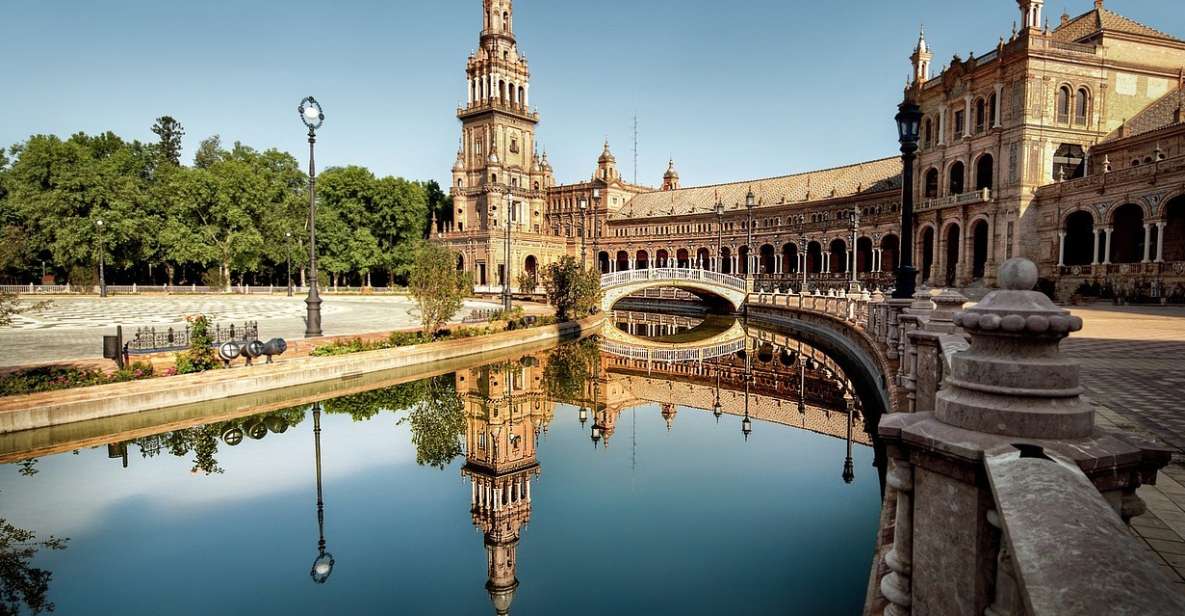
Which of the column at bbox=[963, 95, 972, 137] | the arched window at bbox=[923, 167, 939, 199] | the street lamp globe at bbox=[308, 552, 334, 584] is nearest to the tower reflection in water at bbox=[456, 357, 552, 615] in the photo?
the street lamp globe at bbox=[308, 552, 334, 584]

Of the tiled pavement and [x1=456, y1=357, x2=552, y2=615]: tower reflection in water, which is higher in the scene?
the tiled pavement

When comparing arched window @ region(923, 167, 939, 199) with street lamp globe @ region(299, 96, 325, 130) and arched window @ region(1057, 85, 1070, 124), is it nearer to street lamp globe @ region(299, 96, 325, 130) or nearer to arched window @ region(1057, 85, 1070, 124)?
arched window @ region(1057, 85, 1070, 124)

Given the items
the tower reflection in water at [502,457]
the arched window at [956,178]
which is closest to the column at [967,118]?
the arched window at [956,178]

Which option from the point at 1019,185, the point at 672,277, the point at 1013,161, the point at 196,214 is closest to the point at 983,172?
the point at 1013,161

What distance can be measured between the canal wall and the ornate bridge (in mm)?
20920

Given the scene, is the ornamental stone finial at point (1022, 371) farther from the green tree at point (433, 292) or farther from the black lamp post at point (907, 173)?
the green tree at point (433, 292)

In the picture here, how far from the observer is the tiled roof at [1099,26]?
3744cm

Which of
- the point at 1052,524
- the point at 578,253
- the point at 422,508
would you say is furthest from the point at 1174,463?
the point at 578,253

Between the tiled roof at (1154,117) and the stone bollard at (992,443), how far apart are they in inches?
1664

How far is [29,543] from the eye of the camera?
7.82 meters

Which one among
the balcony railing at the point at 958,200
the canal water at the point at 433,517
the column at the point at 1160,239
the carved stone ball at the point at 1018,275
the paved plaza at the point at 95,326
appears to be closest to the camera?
the carved stone ball at the point at 1018,275

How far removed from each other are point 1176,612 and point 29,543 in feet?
36.1

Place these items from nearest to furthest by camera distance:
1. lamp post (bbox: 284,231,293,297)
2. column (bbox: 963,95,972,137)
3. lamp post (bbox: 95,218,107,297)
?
column (bbox: 963,95,972,137) → lamp post (bbox: 95,218,107,297) → lamp post (bbox: 284,231,293,297)

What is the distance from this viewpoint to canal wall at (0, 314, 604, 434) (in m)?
11.6
